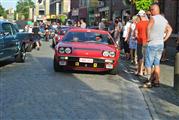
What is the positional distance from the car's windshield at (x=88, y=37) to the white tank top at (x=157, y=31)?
11.2 ft

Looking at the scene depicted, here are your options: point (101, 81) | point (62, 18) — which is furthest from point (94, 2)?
point (101, 81)

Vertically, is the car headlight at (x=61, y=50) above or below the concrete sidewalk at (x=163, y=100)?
above

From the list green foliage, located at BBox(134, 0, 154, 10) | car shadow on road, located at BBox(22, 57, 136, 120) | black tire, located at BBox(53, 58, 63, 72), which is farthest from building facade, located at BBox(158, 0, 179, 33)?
car shadow on road, located at BBox(22, 57, 136, 120)

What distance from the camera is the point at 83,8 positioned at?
74.1 metres

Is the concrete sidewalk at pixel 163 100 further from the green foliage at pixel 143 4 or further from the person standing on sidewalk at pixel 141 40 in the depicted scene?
the green foliage at pixel 143 4

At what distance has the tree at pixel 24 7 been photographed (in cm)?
13238

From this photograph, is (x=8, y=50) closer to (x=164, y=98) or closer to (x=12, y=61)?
(x=12, y=61)

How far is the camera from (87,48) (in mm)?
13188

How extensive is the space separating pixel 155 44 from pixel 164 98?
171 cm

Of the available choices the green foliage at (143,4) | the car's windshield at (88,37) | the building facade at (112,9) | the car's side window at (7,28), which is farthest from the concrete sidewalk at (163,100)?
the building facade at (112,9)

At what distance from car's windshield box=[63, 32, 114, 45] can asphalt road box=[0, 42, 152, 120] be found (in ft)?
3.59

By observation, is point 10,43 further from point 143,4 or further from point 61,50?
point 143,4

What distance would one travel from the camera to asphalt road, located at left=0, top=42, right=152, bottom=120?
7.71 m

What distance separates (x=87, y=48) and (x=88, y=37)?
3.93 feet
